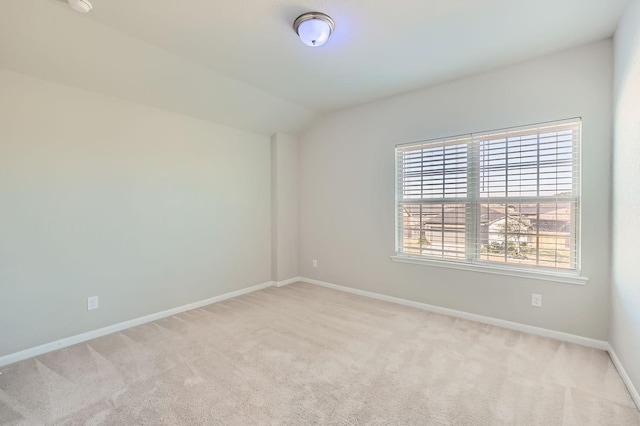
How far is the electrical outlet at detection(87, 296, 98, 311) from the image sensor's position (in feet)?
8.65

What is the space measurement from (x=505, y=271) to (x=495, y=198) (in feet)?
2.42

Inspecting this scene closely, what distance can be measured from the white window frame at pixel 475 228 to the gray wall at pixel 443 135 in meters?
0.06

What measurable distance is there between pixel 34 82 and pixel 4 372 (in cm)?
228

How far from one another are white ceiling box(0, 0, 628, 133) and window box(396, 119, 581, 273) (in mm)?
765

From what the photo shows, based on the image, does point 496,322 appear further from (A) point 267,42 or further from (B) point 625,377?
(A) point 267,42

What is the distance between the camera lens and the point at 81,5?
1846 mm

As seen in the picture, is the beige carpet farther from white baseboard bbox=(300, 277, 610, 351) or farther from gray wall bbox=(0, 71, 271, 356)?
gray wall bbox=(0, 71, 271, 356)

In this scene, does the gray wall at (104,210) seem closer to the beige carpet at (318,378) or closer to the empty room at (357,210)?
the empty room at (357,210)

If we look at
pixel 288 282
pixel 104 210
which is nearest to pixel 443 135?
pixel 288 282

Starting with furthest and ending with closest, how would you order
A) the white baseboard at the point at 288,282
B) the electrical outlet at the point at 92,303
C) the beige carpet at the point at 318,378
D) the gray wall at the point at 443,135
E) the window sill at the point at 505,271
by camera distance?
the white baseboard at the point at 288,282 → the electrical outlet at the point at 92,303 → the window sill at the point at 505,271 → the gray wall at the point at 443,135 → the beige carpet at the point at 318,378

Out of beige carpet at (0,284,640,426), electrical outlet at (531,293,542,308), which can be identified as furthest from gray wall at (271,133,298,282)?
electrical outlet at (531,293,542,308)

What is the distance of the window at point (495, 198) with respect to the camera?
8.43 feet

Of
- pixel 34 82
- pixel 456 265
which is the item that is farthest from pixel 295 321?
pixel 34 82

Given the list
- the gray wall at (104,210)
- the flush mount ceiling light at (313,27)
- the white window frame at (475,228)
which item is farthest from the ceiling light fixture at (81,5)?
the white window frame at (475,228)
